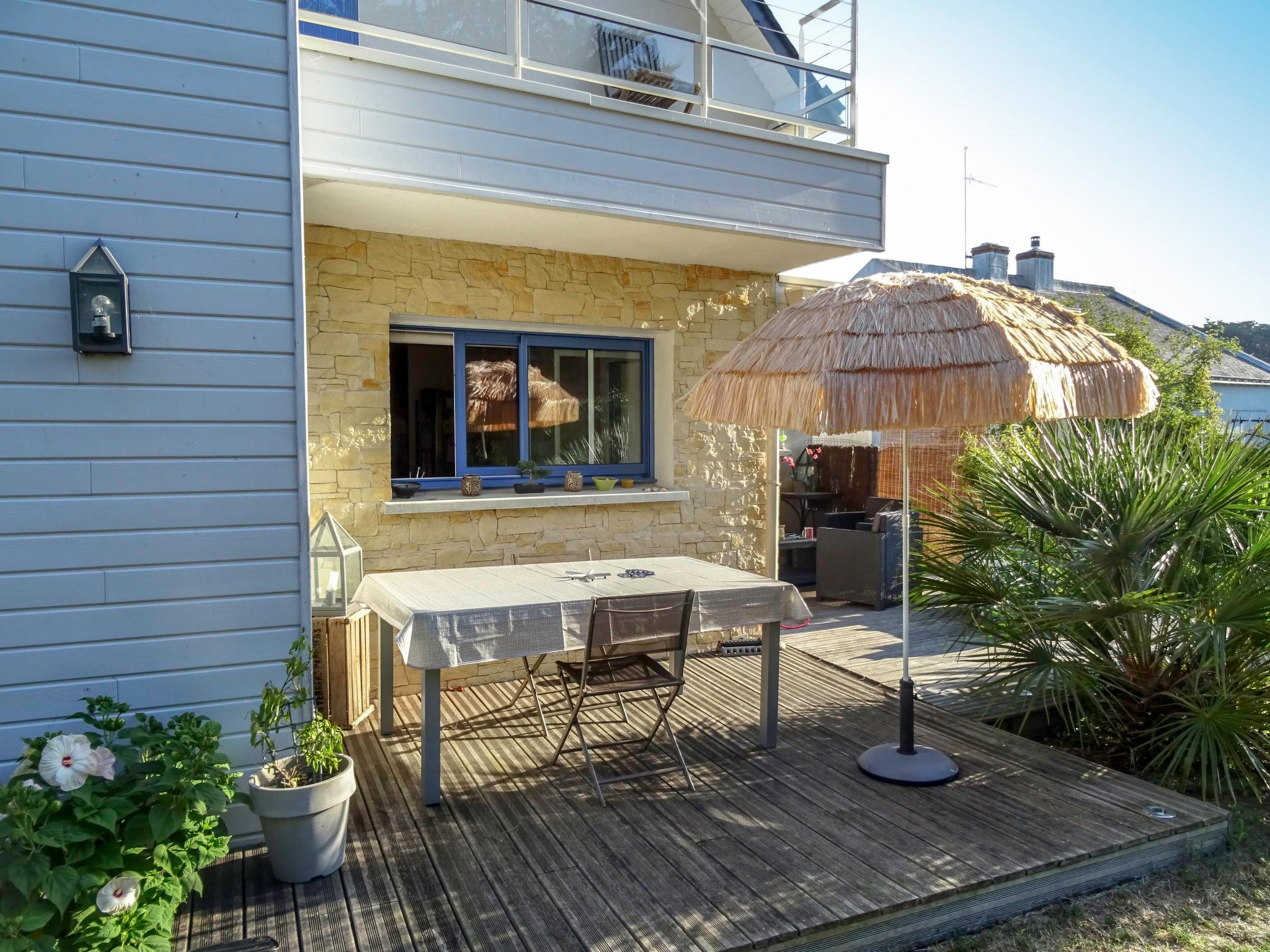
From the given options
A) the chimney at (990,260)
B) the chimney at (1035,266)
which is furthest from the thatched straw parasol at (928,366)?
the chimney at (1035,266)

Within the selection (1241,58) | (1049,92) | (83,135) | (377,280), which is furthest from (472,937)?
(1241,58)

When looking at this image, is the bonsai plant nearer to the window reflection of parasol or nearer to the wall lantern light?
the wall lantern light

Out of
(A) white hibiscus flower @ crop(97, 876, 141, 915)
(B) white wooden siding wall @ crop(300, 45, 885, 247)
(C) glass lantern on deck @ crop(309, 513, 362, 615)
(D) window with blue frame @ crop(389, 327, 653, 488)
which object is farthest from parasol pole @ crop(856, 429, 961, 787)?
(A) white hibiscus flower @ crop(97, 876, 141, 915)

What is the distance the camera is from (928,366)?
3.73 m

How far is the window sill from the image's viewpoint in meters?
5.61

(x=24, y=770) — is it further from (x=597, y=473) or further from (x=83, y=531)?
(x=597, y=473)

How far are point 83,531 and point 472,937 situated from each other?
2.07m

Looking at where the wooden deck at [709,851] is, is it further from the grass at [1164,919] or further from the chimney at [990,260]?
the chimney at [990,260]

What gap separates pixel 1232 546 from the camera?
4.83m

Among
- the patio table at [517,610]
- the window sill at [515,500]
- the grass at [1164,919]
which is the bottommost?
the grass at [1164,919]

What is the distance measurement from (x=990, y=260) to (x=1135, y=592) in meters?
16.6

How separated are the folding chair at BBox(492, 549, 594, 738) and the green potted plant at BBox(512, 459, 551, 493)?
1.53 ft

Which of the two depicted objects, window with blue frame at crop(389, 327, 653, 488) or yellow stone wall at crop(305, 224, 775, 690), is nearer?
yellow stone wall at crop(305, 224, 775, 690)

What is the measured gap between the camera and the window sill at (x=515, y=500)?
5.61 m
